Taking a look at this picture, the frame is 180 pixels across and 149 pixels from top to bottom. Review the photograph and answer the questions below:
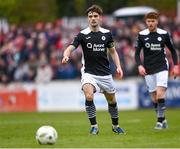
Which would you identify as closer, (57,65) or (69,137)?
(69,137)

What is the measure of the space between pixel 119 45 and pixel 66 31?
12.1 ft

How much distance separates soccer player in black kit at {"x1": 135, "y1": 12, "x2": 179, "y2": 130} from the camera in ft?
65.1

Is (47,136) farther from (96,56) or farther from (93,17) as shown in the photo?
(93,17)

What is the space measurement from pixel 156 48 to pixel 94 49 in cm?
250

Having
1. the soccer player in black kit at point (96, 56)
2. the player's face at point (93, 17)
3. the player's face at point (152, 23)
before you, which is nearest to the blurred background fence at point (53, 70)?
the player's face at point (152, 23)

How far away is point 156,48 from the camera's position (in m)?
20.1

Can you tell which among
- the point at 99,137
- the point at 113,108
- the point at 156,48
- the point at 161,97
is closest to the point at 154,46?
the point at 156,48

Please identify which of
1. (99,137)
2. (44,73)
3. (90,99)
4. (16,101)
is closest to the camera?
(99,137)

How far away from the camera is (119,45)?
121 ft

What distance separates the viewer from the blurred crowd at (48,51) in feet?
119

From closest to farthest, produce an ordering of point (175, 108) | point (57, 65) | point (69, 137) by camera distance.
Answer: point (69, 137)
point (175, 108)
point (57, 65)

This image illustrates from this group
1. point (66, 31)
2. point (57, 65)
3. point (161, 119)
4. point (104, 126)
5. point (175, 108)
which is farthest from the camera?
point (66, 31)

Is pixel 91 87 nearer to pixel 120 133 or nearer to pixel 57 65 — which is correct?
pixel 120 133

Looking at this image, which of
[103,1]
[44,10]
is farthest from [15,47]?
[44,10]
